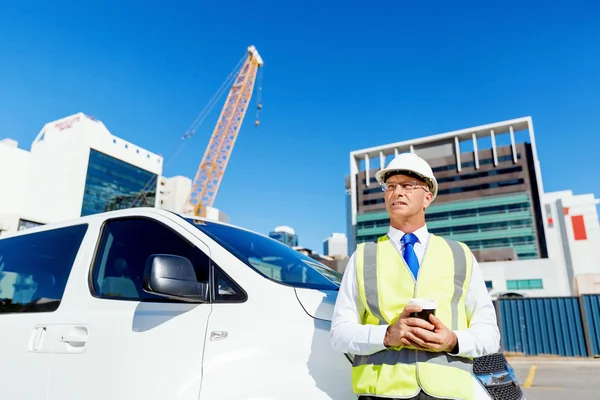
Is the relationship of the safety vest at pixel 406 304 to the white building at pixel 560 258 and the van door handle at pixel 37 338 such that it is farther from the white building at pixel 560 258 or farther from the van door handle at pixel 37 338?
the white building at pixel 560 258

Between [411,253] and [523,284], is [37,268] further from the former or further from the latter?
[523,284]

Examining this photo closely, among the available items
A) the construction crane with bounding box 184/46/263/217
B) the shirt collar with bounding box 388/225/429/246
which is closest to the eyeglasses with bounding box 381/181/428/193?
the shirt collar with bounding box 388/225/429/246

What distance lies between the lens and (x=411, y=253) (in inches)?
65.2

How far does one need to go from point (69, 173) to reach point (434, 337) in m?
86.4

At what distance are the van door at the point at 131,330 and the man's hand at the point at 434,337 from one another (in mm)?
936

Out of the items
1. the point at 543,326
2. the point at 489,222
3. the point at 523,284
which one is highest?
the point at 489,222

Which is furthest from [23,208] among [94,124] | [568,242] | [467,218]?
[568,242]

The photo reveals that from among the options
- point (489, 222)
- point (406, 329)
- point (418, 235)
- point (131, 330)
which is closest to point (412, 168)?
point (418, 235)

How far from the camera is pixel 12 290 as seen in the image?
2951 mm

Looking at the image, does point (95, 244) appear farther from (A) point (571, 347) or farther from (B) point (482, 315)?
(A) point (571, 347)

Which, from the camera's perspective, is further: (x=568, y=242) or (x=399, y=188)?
(x=568, y=242)

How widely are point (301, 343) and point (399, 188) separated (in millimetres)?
777

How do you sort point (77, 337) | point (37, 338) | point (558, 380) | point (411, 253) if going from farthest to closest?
point (558, 380) → point (37, 338) → point (77, 337) → point (411, 253)

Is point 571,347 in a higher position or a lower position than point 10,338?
lower
